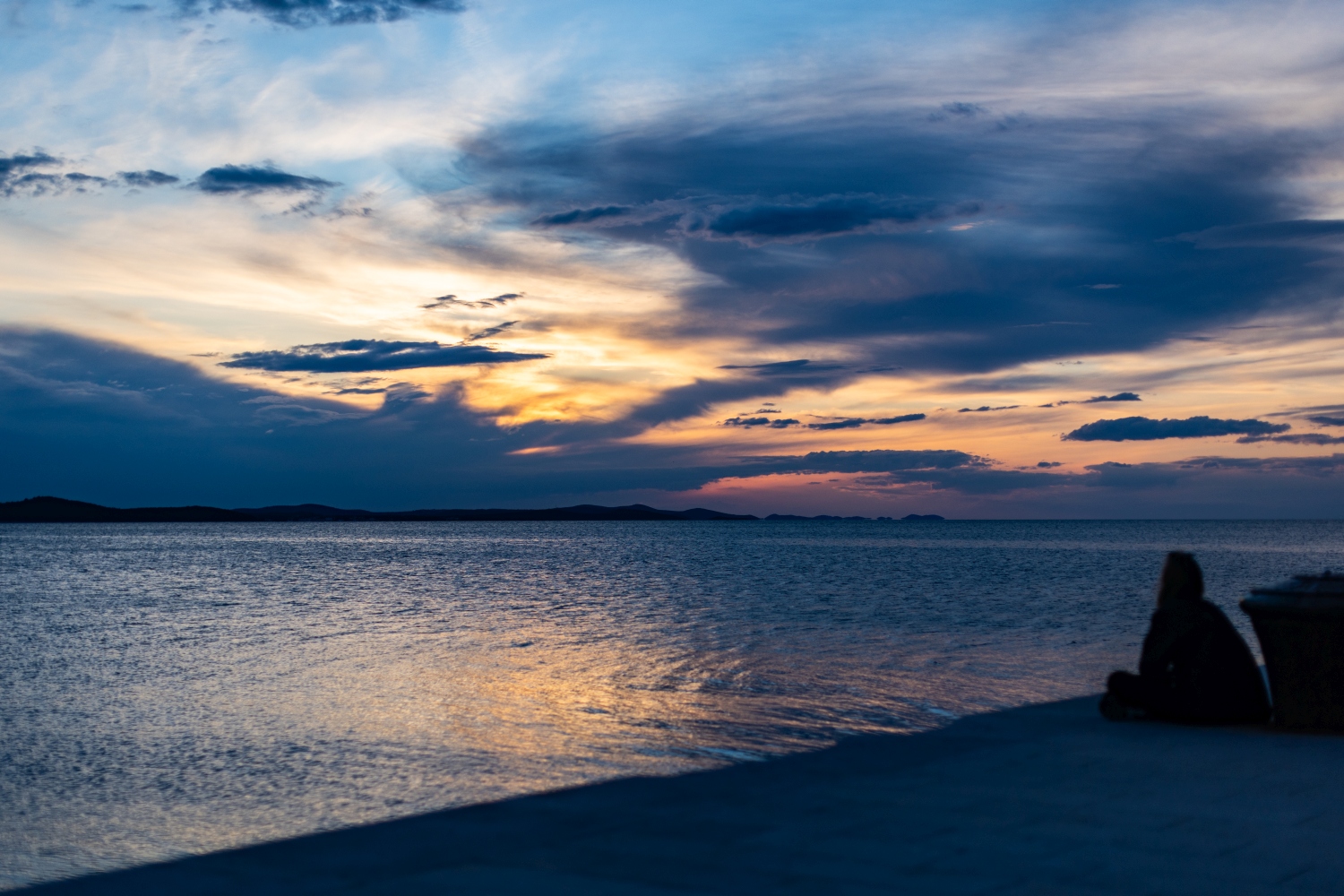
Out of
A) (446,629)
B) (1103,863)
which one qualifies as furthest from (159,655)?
(1103,863)

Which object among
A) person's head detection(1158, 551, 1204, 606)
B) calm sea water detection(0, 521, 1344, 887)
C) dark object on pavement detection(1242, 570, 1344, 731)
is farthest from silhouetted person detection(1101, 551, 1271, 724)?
calm sea water detection(0, 521, 1344, 887)

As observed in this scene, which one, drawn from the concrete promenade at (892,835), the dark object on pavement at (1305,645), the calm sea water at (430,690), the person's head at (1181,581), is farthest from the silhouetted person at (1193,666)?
the calm sea water at (430,690)

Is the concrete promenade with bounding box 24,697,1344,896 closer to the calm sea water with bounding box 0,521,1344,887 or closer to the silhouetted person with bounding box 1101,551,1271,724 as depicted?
the silhouetted person with bounding box 1101,551,1271,724

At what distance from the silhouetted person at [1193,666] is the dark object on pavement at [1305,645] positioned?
360mm

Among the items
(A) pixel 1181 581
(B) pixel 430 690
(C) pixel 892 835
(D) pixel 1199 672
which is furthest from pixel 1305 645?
(B) pixel 430 690

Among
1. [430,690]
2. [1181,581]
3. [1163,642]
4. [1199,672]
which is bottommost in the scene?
[430,690]

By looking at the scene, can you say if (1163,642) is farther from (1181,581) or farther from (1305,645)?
(1305,645)

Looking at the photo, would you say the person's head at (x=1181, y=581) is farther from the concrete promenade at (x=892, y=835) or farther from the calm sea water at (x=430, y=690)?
the calm sea water at (x=430, y=690)

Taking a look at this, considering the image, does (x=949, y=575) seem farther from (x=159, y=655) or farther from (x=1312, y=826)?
(x=1312, y=826)

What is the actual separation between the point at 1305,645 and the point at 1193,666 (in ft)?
3.31

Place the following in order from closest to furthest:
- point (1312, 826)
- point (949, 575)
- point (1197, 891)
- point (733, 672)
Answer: point (1197, 891), point (1312, 826), point (733, 672), point (949, 575)

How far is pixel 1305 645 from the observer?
882cm

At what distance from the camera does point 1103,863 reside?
5.46 m

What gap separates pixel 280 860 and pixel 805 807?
347cm
